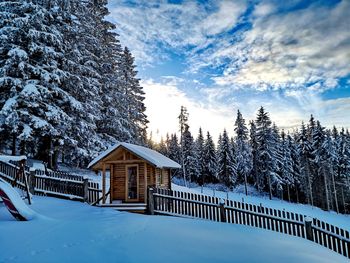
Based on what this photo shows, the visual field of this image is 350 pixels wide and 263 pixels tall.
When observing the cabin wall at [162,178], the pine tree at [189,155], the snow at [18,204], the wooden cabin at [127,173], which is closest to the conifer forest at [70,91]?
the wooden cabin at [127,173]

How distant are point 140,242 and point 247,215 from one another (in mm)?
5474

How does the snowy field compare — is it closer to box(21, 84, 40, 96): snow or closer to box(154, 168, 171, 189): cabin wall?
box(154, 168, 171, 189): cabin wall

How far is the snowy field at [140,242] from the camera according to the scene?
19.5 feet

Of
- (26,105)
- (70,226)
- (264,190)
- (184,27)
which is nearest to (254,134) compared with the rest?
(264,190)

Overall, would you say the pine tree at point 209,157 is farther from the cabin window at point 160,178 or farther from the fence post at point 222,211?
the fence post at point 222,211

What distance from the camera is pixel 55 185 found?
14.4 meters

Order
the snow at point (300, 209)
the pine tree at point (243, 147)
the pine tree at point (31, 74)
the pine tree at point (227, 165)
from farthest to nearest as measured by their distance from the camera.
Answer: the pine tree at point (227, 165), the pine tree at point (243, 147), the snow at point (300, 209), the pine tree at point (31, 74)

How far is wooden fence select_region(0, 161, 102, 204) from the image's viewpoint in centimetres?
1404

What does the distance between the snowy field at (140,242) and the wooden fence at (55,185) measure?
331 centimetres

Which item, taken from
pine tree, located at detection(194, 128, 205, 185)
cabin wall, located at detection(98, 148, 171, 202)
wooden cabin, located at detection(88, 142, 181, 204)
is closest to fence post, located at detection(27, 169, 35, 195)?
wooden cabin, located at detection(88, 142, 181, 204)

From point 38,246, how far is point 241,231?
6441 mm

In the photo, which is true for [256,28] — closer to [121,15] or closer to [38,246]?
[121,15]

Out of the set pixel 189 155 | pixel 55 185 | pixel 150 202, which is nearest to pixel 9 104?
pixel 55 185

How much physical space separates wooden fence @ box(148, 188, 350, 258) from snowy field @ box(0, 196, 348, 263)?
2.37ft
